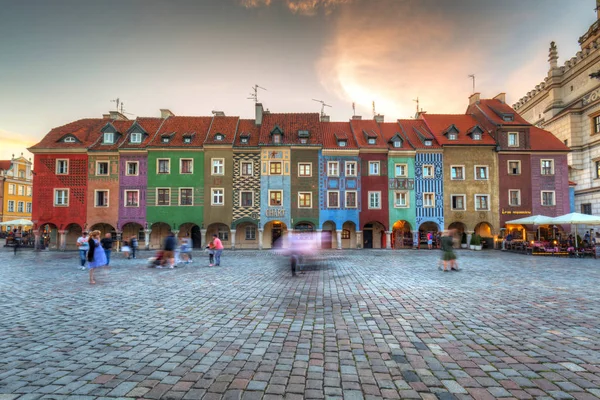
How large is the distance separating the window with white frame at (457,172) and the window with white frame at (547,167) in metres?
7.93

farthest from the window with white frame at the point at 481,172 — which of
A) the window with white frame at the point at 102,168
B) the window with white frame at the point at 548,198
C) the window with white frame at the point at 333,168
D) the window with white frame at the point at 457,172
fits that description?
the window with white frame at the point at 102,168

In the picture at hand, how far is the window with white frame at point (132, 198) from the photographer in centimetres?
3253

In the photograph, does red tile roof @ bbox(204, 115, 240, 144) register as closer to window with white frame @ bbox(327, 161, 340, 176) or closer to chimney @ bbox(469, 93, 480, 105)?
window with white frame @ bbox(327, 161, 340, 176)

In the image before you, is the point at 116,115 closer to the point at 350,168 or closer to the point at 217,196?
the point at 217,196

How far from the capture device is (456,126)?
35.2 metres

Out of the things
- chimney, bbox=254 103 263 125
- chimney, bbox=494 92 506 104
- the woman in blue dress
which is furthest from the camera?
chimney, bbox=494 92 506 104

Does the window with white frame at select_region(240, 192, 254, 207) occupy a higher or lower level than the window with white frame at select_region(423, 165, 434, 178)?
lower

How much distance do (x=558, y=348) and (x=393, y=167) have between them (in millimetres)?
29246

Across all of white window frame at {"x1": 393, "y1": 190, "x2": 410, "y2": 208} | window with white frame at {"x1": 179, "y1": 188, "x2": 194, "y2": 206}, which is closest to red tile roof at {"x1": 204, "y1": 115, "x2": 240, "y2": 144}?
window with white frame at {"x1": 179, "y1": 188, "x2": 194, "y2": 206}

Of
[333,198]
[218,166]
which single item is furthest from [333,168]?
[218,166]

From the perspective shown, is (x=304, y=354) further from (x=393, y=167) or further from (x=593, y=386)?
(x=393, y=167)

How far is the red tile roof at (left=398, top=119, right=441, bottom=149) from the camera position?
3369 centimetres

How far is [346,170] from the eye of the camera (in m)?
33.1

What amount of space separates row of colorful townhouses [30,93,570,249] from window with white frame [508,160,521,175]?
4.8 inches
